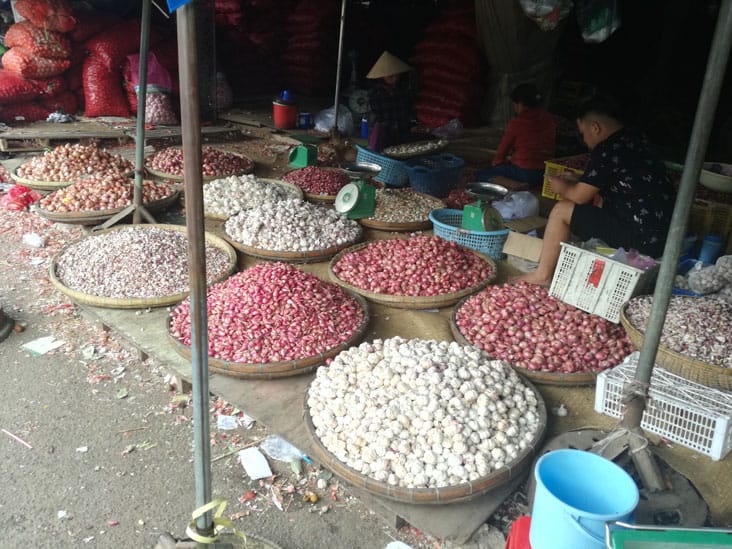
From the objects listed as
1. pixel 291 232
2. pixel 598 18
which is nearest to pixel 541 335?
pixel 291 232

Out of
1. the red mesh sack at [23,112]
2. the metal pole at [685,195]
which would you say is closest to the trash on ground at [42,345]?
the metal pole at [685,195]

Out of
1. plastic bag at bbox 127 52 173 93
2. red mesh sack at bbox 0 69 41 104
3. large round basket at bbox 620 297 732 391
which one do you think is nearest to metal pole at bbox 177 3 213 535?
large round basket at bbox 620 297 732 391

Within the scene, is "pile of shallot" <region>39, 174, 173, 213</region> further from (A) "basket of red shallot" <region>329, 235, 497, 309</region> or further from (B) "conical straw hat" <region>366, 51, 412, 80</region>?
(B) "conical straw hat" <region>366, 51, 412, 80</region>

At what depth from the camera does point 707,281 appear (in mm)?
3414

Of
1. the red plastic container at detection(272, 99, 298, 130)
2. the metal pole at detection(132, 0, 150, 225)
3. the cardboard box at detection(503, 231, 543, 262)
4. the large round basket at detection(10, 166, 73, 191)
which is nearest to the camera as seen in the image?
the metal pole at detection(132, 0, 150, 225)

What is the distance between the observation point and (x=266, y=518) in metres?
2.32

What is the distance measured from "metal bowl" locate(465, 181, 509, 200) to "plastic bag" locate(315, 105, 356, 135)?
3.82 metres

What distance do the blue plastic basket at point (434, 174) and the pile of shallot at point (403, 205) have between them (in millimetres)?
232

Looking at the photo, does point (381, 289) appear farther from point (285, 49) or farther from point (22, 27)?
point (285, 49)

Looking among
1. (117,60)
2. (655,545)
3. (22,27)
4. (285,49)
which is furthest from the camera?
(285,49)

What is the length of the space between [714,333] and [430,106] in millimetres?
6258

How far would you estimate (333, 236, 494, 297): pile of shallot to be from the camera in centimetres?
354

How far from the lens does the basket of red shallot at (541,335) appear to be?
2.82 m

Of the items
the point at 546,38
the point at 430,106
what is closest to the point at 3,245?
the point at 430,106
